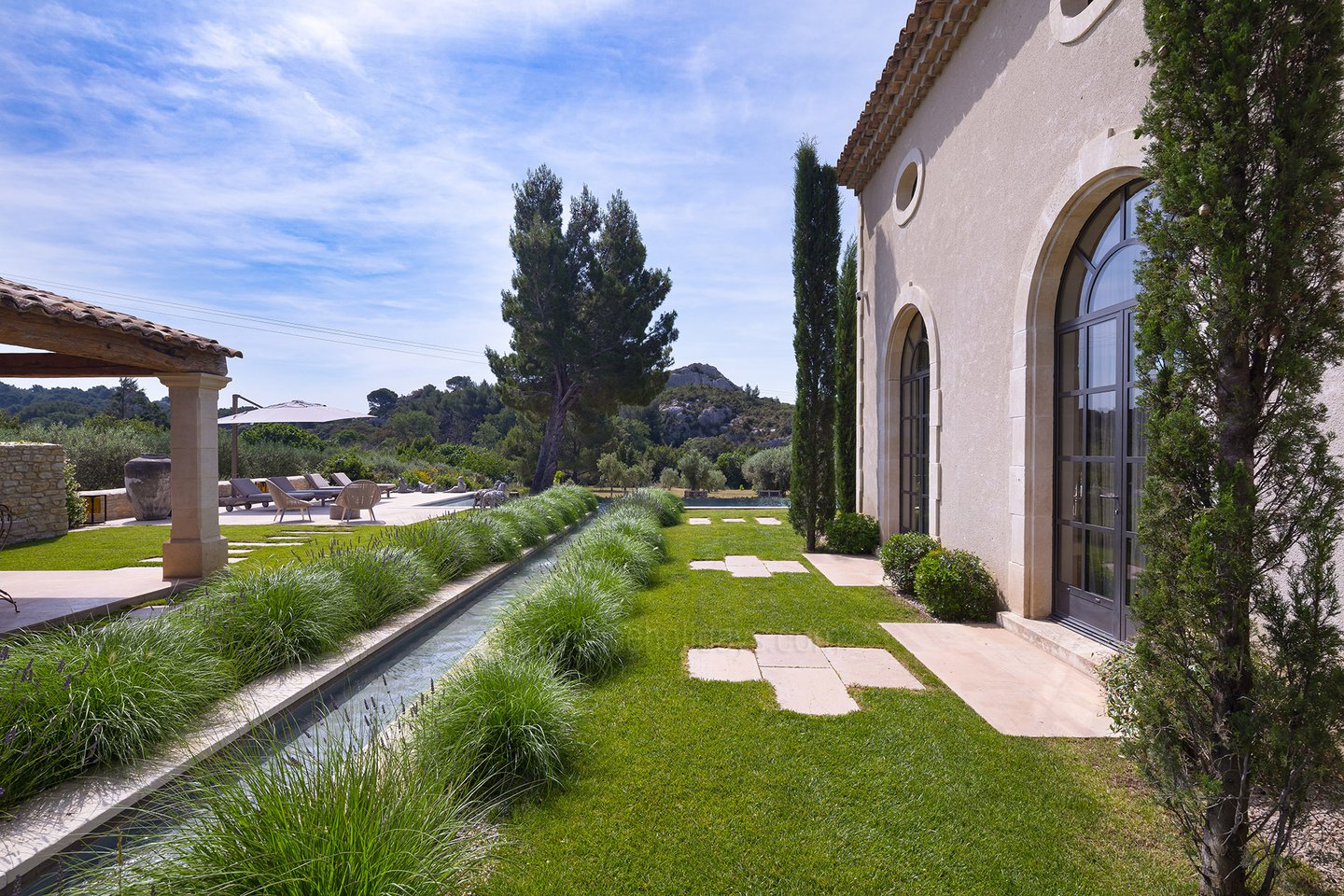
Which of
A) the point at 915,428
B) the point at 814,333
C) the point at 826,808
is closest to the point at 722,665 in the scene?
the point at 826,808

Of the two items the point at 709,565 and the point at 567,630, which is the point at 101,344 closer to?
the point at 567,630

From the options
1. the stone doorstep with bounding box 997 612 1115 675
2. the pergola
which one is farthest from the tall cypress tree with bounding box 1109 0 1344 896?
the pergola

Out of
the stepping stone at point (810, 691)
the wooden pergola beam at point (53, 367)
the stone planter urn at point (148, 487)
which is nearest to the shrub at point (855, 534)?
the stepping stone at point (810, 691)

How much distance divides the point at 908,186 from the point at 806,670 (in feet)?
A: 22.5

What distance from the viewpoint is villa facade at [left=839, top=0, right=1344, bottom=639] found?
416 cm

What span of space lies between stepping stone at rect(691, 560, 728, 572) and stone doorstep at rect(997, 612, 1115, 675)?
11.4ft

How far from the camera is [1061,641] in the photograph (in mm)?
4449

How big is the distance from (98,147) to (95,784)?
15.9 metres

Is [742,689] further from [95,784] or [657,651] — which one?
[95,784]

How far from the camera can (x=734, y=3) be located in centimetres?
730

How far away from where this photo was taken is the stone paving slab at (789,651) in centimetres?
438

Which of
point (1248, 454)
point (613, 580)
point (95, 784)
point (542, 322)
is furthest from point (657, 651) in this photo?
point (542, 322)

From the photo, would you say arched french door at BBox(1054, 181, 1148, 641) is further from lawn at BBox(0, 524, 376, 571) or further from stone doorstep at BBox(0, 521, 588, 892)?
lawn at BBox(0, 524, 376, 571)

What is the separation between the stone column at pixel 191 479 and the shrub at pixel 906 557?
24.1ft
